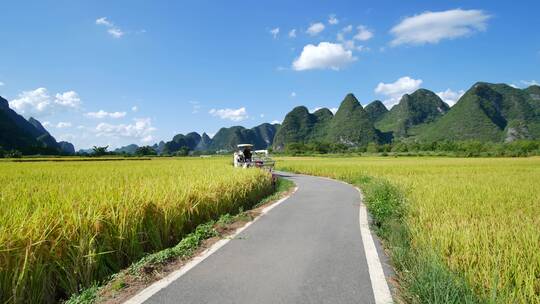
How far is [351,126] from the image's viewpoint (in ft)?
509

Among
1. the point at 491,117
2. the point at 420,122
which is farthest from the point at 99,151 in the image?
the point at 420,122

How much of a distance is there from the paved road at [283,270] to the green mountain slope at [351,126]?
473 ft

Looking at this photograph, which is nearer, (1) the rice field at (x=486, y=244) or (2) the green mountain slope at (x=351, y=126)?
(1) the rice field at (x=486, y=244)

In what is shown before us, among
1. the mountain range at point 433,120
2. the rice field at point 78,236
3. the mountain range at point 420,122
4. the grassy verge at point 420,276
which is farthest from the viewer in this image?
the mountain range at point 433,120

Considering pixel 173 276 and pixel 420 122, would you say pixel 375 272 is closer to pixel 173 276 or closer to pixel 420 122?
pixel 173 276

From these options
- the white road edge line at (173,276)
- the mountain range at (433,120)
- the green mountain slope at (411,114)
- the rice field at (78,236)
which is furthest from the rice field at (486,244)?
the green mountain slope at (411,114)

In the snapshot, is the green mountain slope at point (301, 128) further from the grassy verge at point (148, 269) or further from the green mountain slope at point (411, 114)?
the grassy verge at point (148, 269)

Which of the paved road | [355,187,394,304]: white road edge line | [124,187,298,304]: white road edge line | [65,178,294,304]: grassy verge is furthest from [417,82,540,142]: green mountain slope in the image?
[124,187,298,304]: white road edge line

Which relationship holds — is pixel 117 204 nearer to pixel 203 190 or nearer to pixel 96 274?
pixel 96 274

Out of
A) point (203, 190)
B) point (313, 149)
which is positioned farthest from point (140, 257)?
point (313, 149)

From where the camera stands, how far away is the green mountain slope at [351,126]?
14925 cm

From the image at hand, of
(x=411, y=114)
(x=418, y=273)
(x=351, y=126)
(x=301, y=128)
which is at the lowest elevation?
(x=418, y=273)

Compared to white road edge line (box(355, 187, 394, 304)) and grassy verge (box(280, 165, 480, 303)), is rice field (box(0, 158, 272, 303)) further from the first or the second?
grassy verge (box(280, 165, 480, 303))

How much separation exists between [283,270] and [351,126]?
511 feet
